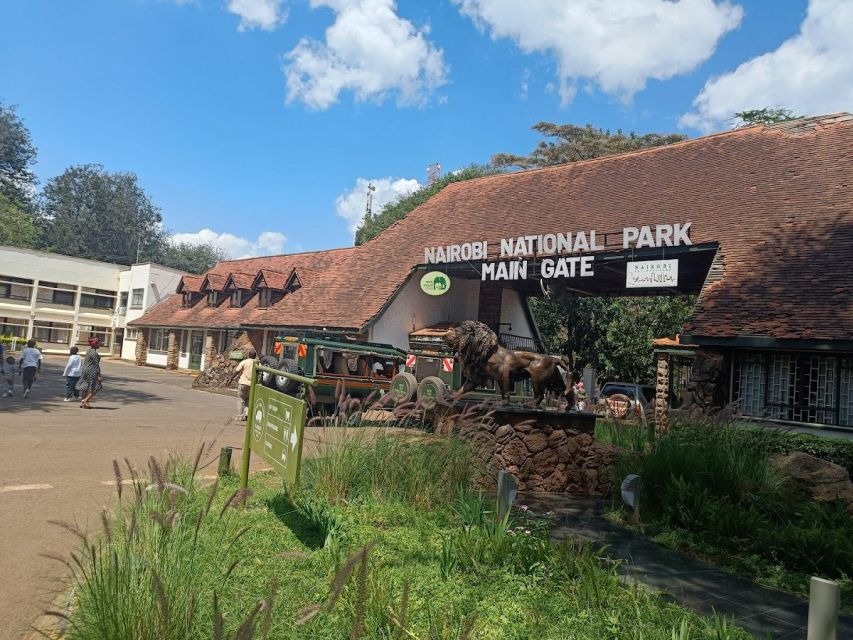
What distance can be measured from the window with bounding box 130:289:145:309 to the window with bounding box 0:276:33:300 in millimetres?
6948

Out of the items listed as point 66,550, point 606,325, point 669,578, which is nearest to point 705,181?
point 606,325

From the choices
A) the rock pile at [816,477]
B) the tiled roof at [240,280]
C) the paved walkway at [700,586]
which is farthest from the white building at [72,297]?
the rock pile at [816,477]

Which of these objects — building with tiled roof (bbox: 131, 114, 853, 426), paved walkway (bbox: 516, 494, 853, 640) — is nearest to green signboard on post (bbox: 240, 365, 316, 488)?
paved walkway (bbox: 516, 494, 853, 640)

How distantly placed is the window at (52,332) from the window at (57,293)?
166 cm

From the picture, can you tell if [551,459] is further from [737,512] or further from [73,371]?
[73,371]

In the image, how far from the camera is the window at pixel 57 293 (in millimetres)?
44250

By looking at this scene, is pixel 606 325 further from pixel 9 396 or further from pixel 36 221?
pixel 36 221

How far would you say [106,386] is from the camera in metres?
22.0

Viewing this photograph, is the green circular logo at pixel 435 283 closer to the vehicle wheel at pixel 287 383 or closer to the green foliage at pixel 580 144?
the vehicle wheel at pixel 287 383

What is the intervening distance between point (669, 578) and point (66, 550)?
16.6 ft

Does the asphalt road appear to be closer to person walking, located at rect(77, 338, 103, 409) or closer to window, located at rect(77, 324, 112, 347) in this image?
person walking, located at rect(77, 338, 103, 409)

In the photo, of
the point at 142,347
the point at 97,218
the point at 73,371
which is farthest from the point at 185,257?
the point at 73,371

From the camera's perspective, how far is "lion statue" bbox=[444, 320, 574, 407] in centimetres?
985

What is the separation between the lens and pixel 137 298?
44750 mm
